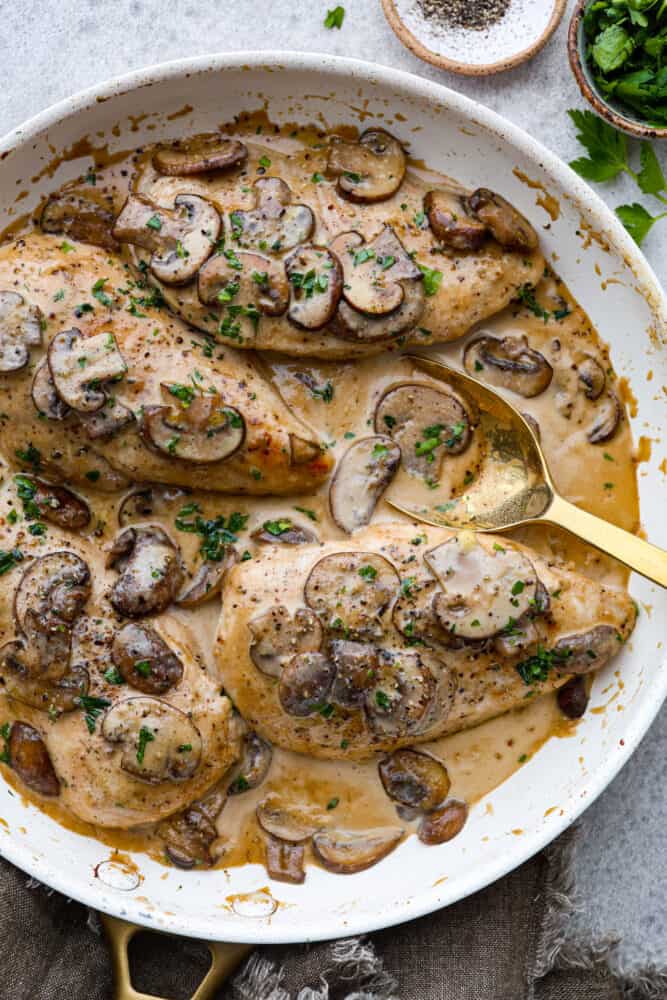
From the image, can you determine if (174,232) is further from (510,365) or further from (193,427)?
(510,365)

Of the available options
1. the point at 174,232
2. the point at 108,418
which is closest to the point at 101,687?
the point at 108,418

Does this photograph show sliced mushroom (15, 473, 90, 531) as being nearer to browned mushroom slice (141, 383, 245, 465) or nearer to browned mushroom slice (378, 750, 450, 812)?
browned mushroom slice (141, 383, 245, 465)

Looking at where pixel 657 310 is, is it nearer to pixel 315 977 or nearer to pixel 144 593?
pixel 144 593

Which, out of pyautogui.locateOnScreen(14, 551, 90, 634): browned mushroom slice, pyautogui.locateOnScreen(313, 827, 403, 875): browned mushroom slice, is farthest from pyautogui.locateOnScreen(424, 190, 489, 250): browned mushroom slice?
pyautogui.locateOnScreen(313, 827, 403, 875): browned mushroom slice

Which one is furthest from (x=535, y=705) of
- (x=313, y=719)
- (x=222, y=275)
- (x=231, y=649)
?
(x=222, y=275)

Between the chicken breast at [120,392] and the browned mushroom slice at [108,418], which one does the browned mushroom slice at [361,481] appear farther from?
the browned mushroom slice at [108,418]

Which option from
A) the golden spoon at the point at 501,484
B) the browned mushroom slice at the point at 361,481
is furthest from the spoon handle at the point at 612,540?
the browned mushroom slice at the point at 361,481
